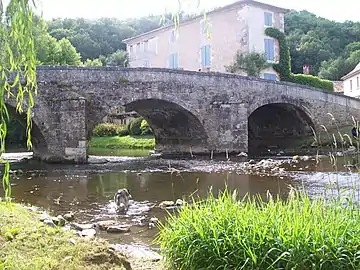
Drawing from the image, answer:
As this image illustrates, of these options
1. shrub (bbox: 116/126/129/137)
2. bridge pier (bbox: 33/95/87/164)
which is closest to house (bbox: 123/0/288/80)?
shrub (bbox: 116/126/129/137)

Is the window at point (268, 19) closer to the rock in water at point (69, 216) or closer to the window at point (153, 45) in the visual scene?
the window at point (153, 45)

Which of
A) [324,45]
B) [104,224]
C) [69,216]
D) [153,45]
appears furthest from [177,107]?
[324,45]

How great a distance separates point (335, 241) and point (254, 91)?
1979cm

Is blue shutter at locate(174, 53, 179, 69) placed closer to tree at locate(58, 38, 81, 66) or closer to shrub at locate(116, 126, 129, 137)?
shrub at locate(116, 126, 129, 137)

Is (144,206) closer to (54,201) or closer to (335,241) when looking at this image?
(54,201)

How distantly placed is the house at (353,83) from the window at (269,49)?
7253 mm

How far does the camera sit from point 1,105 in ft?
9.77

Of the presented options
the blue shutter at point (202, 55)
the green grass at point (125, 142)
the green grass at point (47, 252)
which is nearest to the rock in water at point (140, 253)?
the green grass at point (47, 252)

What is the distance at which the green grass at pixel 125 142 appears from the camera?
3183 cm

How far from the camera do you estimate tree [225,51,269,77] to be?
95.4ft

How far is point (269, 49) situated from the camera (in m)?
30.6

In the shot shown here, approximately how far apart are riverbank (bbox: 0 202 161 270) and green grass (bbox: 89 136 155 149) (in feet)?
86.8

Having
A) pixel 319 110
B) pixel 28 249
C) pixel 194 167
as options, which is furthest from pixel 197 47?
pixel 28 249

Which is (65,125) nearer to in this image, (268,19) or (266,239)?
(266,239)
